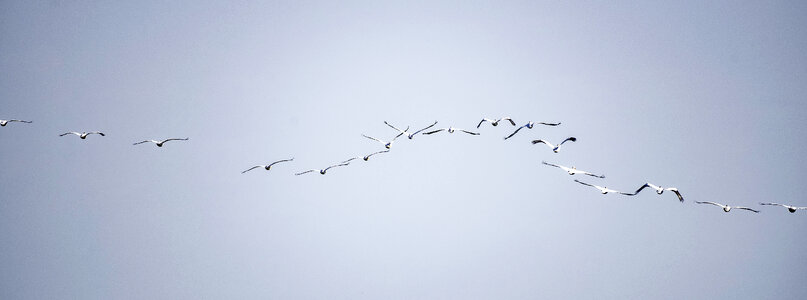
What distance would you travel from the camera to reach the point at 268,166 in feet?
77.5

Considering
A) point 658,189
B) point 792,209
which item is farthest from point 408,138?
point 792,209

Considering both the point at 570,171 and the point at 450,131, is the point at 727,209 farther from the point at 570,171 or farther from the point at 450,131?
the point at 450,131

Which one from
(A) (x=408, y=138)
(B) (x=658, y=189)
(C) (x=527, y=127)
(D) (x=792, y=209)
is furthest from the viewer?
(A) (x=408, y=138)

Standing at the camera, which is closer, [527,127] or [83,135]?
→ [527,127]

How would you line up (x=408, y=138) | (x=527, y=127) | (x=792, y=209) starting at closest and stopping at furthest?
(x=792, y=209) → (x=527, y=127) → (x=408, y=138)

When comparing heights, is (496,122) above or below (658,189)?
above

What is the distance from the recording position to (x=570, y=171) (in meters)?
Result: 21.5

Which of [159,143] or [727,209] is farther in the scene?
[159,143]

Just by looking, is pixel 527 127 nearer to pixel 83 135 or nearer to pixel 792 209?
pixel 792 209

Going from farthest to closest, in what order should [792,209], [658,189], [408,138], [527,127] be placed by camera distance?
[408,138]
[527,127]
[792,209]
[658,189]

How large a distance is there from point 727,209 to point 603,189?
15.3ft

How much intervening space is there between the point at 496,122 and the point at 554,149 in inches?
104

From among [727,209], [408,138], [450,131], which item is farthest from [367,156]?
[727,209]

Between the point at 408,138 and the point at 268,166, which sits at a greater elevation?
the point at 408,138
